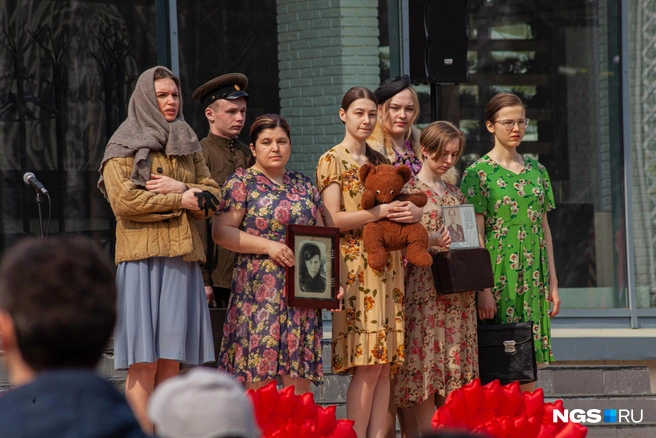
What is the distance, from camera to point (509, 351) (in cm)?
503

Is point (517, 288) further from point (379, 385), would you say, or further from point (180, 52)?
point (180, 52)

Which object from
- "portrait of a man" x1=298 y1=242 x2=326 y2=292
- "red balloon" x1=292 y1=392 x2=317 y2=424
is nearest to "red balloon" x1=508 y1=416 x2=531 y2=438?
"red balloon" x1=292 y1=392 x2=317 y2=424

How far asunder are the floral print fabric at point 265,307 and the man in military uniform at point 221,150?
1.35 ft

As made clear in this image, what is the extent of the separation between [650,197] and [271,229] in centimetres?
466

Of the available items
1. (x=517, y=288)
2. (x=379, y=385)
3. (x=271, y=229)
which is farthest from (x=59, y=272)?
(x=517, y=288)

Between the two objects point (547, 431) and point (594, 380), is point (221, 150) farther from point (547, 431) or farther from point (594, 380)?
point (594, 380)

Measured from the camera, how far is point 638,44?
27.3ft

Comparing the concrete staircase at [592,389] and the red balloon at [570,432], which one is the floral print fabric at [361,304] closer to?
the red balloon at [570,432]

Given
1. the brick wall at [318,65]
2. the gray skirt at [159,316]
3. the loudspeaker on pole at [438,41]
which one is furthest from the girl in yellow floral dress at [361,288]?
the brick wall at [318,65]

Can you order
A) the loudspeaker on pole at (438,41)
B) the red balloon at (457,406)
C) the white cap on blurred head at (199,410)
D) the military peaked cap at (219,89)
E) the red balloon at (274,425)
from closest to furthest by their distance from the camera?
the white cap on blurred head at (199,410) < the red balloon at (274,425) < the red balloon at (457,406) < the military peaked cap at (219,89) < the loudspeaker on pole at (438,41)

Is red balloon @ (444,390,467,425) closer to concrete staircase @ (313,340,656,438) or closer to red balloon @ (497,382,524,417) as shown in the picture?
red balloon @ (497,382,524,417)

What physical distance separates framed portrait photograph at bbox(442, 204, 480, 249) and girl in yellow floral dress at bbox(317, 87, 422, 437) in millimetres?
243

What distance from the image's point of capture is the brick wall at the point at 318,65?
26.1 feet

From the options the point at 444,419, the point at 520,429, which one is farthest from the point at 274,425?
the point at 520,429
